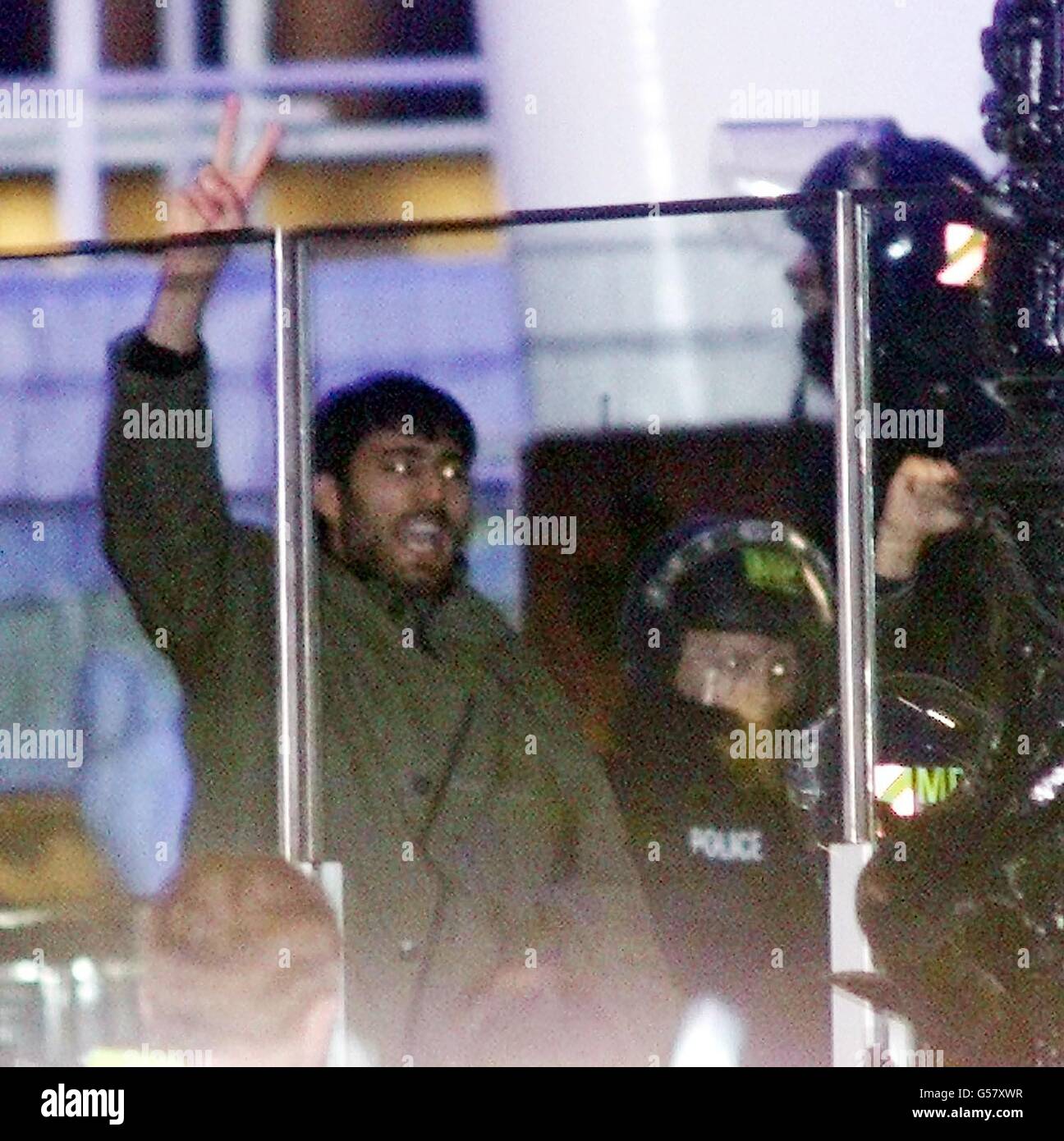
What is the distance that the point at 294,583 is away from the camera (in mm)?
3291

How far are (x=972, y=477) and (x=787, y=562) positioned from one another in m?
0.30

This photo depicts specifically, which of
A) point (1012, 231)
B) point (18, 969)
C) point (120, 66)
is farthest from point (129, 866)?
point (1012, 231)

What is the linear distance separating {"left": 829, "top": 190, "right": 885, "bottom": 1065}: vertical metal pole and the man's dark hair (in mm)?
576

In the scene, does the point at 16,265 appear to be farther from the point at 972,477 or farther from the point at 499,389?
the point at 972,477

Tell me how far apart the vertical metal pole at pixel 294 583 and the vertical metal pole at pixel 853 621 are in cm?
83

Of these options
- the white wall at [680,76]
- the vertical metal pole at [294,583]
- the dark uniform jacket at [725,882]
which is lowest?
the dark uniform jacket at [725,882]

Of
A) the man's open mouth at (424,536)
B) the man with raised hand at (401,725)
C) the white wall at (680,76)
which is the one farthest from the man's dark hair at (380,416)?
the white wall at (680,76)

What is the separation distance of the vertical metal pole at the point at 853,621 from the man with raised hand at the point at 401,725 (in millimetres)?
284

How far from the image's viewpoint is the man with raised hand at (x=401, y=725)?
3182mm

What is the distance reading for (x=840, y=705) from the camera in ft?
10.3

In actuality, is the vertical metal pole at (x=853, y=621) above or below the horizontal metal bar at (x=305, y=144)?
below

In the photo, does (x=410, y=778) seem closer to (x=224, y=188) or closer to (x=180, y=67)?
(x=224, y=188)

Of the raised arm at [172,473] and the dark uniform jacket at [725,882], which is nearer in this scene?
the dark uniform jacket at [725,882]

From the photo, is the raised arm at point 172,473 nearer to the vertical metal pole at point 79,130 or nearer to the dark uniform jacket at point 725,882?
the vertical metal pole at point 79,130
